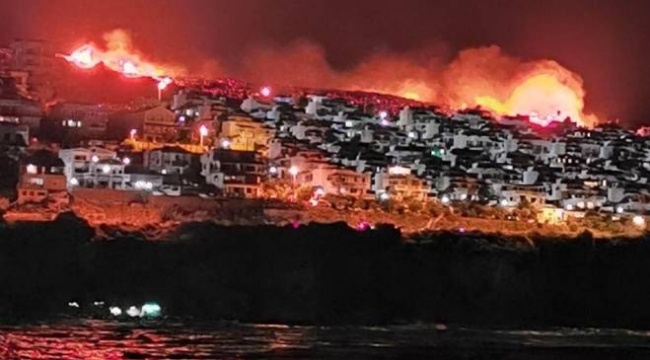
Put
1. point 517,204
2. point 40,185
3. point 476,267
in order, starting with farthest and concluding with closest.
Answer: point 517,204 → point 40,185 → point 476,267

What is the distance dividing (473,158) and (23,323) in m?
35.6

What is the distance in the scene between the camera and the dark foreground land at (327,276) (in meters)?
37.8

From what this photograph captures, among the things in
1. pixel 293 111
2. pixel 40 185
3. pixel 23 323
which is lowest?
pixel 23 323

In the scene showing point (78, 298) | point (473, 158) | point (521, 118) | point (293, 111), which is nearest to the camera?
point (78, 298)

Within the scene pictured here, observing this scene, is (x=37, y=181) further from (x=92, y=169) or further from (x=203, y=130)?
(x=203, y=130)

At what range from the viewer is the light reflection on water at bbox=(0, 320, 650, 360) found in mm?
29078

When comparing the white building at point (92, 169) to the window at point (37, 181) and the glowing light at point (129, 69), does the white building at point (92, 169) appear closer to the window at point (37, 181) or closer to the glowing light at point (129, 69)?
the window at point (37, 181)

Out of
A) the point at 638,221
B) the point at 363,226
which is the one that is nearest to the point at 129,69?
the point at 638,221

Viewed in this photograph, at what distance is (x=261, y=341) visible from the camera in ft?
108

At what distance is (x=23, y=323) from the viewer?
33.9 meters

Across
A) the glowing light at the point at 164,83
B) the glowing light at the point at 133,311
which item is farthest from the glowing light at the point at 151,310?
the glowing light at the point at 164,83

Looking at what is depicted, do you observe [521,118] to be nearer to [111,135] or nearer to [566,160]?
[566,160]

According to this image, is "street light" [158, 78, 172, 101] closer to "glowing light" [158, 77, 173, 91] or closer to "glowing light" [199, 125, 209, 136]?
"glowing light" [158, 77, 173, 91]

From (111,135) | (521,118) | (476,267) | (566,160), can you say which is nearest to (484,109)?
(521,118)
